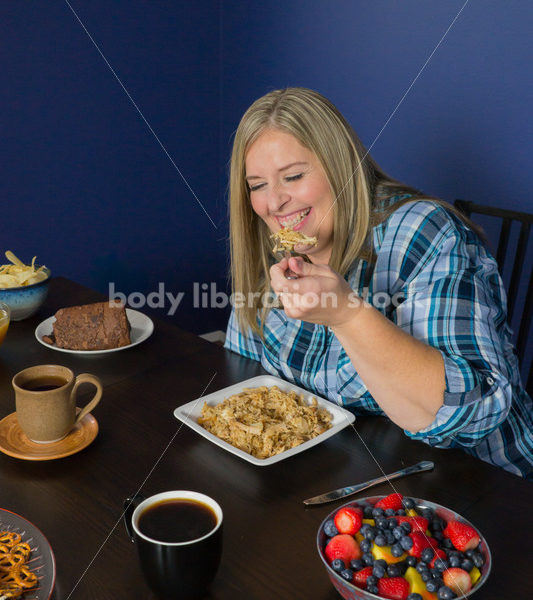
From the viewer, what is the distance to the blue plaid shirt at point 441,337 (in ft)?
3.23

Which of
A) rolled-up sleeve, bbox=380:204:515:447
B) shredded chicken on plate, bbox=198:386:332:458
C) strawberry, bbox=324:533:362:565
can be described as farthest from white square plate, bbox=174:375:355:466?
strawberry, bbox=324:533:362:565

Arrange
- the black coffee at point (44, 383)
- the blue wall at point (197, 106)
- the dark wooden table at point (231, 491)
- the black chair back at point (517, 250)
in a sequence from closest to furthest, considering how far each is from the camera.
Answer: the dark wooden table at point (231, 491)
the black coffee at point (44, 383)
the black chair back at point (517, 250)
the blue wall at point (197, 106)

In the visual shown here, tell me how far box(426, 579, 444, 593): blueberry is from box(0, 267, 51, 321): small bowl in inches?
47.1

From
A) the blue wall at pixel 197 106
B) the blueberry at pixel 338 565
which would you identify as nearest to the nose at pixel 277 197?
the blueberry at pixel 338 565

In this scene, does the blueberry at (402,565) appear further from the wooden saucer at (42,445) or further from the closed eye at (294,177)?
the closed eye at (294,177)

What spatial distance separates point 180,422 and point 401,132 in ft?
5.20

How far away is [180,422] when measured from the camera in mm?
1051

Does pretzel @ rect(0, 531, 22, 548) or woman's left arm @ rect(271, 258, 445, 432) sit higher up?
woman's left arm @ rect(271, 258, 445, 432)

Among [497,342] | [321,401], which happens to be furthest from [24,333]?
[497,342]

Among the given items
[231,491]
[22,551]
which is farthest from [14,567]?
[231,491]

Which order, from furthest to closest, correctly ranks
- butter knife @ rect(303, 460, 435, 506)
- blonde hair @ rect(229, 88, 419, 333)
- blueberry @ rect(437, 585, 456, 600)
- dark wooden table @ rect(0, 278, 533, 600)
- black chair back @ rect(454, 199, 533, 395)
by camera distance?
black chair back @ rect(454, 199, 533, 395) < blonde hair @ rect(229, 88, 419, 333) < butter knife @ rect(303, 460, 435, 506) < dark wooden table @ rect(0, 278, 533, 600) < blueberry @ rect(437, 585, 456, 600)

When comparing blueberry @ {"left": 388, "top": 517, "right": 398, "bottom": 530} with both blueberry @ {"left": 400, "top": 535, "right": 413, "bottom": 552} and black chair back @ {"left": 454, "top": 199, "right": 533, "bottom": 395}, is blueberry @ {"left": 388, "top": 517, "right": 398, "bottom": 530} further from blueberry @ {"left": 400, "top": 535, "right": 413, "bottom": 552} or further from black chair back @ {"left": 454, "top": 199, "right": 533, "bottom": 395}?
black chair back @ {"left": 454, "top": 199, "right": 533, "bottom": 395}

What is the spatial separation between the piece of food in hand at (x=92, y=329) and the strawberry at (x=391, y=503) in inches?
30.9

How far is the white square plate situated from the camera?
916 mm
